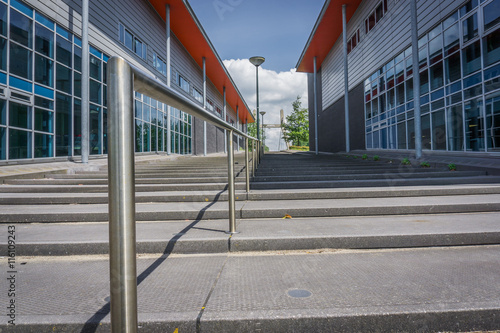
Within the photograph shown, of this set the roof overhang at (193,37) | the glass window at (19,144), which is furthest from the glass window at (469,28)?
the glass window at (19,144)

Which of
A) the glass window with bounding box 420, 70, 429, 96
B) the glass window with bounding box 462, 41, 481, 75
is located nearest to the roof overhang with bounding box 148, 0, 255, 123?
the glass window with bounding box 420, 70, 429, 96

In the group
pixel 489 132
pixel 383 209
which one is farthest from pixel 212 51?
pixel 383 209

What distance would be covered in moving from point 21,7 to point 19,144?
142 inches

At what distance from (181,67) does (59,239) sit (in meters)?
16.6

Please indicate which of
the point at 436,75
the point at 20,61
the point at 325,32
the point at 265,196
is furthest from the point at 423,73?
the point at 20,61

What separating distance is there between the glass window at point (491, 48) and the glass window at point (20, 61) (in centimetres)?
1183

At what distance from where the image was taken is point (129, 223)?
1061mm

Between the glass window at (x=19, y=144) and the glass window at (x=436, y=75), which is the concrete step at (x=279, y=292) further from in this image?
the glass window at (x=436, y=75)

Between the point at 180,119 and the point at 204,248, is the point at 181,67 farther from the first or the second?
the point at 204,248

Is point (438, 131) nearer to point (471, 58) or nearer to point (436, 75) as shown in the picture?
point (436, 75)

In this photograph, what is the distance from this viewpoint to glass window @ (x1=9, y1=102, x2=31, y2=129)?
24.4 feet

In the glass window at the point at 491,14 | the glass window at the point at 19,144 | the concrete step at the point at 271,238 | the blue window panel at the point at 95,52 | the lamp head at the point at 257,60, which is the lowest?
the concrete step at the point at 271,238

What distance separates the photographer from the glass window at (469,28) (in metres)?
7.65

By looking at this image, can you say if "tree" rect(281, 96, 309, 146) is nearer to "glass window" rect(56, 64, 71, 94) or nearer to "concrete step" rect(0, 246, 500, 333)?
"glass window" rect(56, 64, 71, 94)
